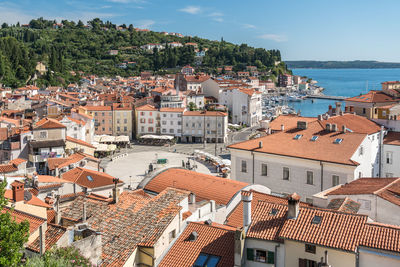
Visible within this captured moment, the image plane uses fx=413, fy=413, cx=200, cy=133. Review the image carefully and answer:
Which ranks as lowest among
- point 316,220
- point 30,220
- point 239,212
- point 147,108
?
point 239,212

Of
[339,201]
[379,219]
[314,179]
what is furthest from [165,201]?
[314,179]

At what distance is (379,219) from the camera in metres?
16.0

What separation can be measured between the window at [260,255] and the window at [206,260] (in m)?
0.97

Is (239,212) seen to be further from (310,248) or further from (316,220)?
(310,248)

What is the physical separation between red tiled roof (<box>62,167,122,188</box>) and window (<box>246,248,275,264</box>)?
16.1 metres

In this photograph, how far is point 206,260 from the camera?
12695 mm

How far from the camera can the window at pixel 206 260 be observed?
41.0 ft

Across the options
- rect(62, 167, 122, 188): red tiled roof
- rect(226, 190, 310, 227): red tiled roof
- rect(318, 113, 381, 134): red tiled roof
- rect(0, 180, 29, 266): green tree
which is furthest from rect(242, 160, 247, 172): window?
rect(0, 180, 29, 266): green tree

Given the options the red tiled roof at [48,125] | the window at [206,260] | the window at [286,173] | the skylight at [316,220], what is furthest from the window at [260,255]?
the red tiled roof at [48,125]

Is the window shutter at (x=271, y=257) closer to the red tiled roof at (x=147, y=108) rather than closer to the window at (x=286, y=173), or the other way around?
the window at (x=286, y=173)

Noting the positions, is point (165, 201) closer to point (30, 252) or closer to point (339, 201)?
point (30, 252)

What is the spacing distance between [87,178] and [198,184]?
29.9 ft

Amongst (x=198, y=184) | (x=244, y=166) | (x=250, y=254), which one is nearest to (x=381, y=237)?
(x=250, y=254)

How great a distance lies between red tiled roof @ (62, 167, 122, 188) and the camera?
26.5 meters
